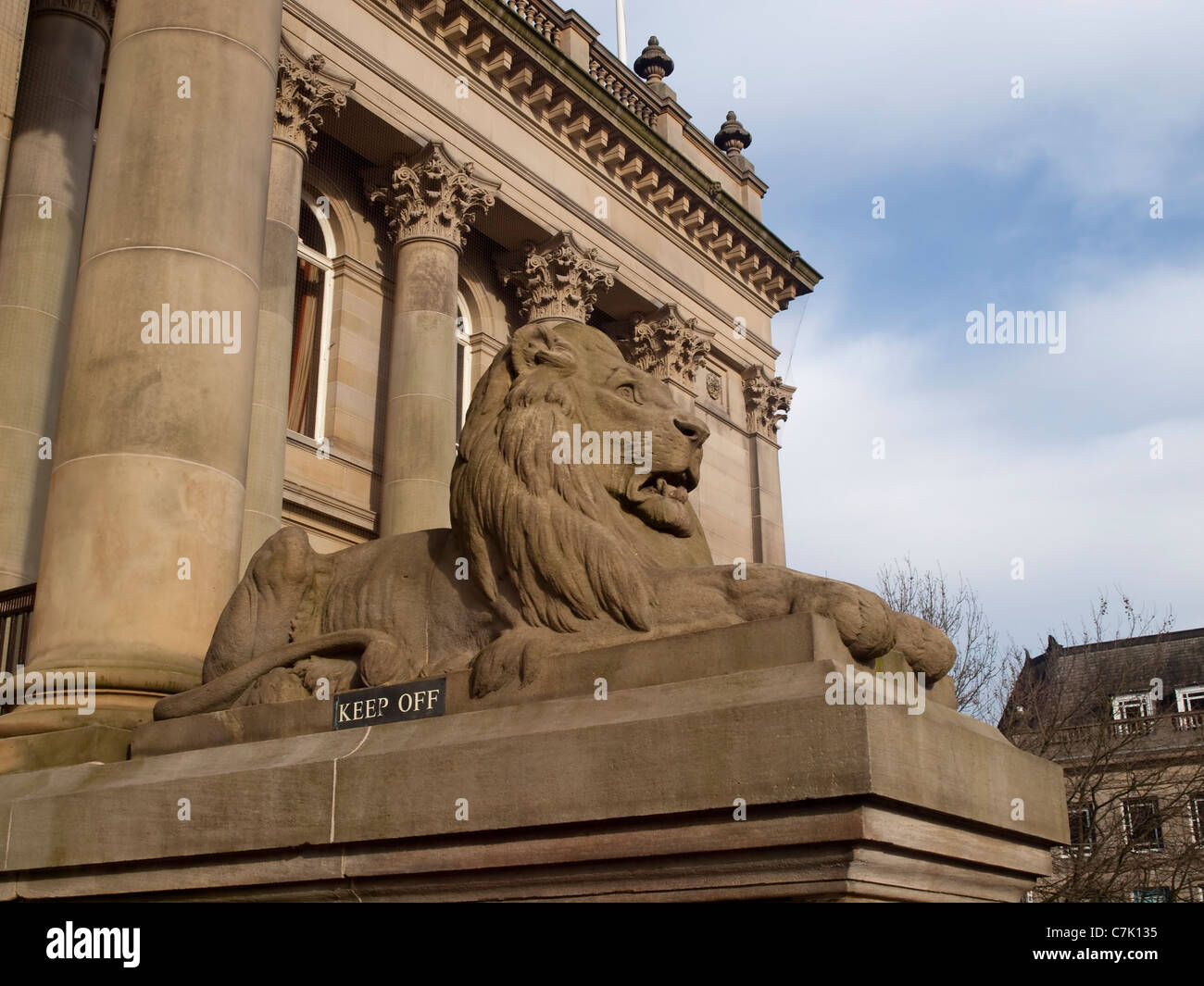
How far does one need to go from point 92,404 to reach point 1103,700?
71.3 feet

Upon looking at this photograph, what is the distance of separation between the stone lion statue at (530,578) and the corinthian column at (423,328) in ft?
40.8

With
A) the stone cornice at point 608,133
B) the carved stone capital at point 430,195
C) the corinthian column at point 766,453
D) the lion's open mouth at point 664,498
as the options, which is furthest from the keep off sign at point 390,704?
the corinthian column at point 766,453

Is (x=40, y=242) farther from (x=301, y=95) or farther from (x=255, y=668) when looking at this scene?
(x=255, y=668)

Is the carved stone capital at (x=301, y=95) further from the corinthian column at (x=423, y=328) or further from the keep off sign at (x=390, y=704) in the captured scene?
the keep off sign at (x=390, y=704)

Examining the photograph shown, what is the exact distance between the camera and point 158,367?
8.51 meters

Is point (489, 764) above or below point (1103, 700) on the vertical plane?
below

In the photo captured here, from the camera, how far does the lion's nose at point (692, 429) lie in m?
6.66

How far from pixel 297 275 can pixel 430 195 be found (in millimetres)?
2719

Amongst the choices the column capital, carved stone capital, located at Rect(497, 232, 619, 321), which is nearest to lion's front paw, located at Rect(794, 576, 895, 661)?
the column capital

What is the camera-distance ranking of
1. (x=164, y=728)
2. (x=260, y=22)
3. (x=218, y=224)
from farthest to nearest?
1. (x=260, y=22)
2. (x=218, y=224)
3. (x=164, y=728)

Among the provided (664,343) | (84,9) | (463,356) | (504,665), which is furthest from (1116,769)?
(84,9)
